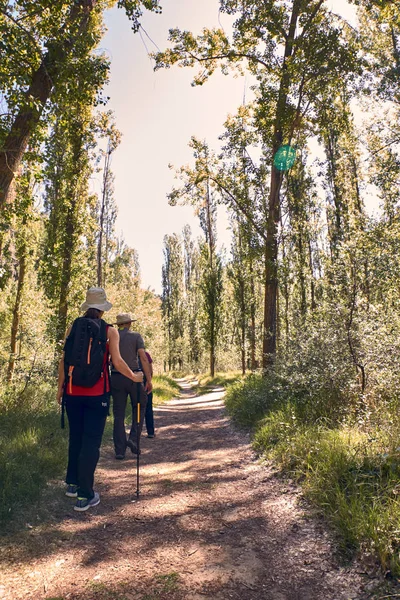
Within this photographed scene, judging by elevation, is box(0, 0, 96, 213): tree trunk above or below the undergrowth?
above

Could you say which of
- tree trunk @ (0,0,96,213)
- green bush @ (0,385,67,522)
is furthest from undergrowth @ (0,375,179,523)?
tree trunk @ (0,0,96,213)

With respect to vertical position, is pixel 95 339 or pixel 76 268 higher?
pixel 76 268

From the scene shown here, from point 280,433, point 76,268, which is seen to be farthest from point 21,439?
point 76,268

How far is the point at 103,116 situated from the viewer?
665 inches

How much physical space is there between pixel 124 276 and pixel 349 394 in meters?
37.0

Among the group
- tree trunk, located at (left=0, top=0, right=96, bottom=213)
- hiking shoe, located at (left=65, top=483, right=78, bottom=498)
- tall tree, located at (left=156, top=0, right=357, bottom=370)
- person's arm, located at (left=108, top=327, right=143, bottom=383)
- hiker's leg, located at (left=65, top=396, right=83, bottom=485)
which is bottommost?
hiking shoe, located at (left=65, top=483, right=78, bottom=498)

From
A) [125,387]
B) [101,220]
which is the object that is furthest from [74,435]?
[101,220]

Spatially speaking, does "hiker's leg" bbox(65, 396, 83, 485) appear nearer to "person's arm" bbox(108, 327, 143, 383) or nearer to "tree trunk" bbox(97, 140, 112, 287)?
"person's arm" bbox(108, 327, 143, 383)

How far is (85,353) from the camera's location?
3.88 meters

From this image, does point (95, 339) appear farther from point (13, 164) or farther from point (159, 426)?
point (159, 426)

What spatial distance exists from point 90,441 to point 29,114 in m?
5.04

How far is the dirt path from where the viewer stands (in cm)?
254

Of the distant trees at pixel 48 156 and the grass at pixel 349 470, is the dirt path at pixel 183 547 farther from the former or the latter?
the distant trees at pixel 48 156

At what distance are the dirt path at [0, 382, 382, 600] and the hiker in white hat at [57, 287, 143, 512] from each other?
0.36 metres
